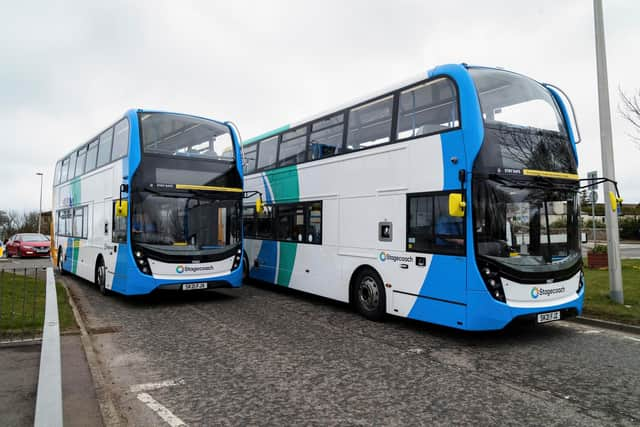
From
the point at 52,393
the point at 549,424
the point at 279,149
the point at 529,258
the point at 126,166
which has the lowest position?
the point at 549,424

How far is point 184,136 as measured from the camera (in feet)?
33.8

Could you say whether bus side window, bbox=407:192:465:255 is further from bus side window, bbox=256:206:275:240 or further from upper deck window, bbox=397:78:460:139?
bus side window, bbox=256:206:275:240

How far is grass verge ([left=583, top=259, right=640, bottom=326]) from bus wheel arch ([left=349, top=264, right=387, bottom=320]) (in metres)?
3.85

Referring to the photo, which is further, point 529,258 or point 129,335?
point 129,335

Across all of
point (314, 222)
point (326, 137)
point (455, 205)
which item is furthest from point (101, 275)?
point (455, 205)

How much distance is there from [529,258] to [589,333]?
81.4 inches

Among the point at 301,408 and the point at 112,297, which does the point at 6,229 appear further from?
the point at 301,408

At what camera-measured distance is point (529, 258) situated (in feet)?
22.4

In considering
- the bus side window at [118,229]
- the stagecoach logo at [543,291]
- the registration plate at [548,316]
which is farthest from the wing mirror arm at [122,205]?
the registration plate at [548,316]

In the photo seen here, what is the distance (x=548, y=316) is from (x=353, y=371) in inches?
124

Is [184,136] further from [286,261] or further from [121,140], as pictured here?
[286,261]

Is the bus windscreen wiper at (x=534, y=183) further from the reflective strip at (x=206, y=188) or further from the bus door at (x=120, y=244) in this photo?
the bus door at (x=120, y=244)

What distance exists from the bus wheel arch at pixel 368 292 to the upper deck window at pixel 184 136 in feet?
13.1

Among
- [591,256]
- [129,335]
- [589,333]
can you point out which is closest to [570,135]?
[589,333]
